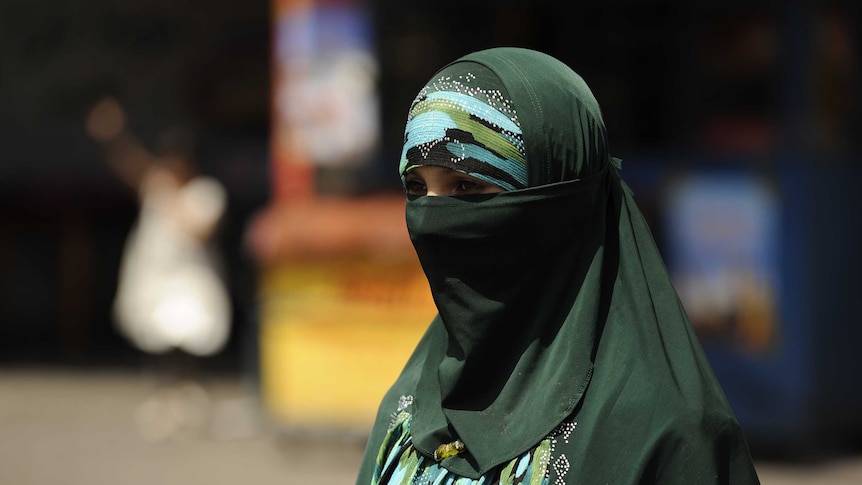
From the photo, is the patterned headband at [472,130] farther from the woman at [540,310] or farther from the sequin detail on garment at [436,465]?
the sequin detail on garment at [436,465]

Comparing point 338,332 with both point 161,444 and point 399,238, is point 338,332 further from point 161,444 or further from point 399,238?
point 161,444

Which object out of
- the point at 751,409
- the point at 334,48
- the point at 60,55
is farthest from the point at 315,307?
the point at 60,55

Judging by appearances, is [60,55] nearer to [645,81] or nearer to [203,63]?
[203,63]

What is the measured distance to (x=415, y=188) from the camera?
212 cm

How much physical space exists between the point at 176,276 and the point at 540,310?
5.73 metres

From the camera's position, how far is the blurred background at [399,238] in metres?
5.95

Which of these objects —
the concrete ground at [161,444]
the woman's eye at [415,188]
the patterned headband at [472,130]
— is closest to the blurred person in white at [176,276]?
the concrete ground at [161,444]

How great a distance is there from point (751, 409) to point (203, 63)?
5402mm

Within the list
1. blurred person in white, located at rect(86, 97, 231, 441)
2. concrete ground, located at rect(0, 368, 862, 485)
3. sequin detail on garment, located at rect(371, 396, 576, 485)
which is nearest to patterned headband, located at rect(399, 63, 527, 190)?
sequin detail on garment, located at rect(371, 396, 576, 485)

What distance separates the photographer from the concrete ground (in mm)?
6266

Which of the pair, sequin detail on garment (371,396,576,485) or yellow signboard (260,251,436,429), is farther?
yellow signboard (260,251,436,429)

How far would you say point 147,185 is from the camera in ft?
25.0

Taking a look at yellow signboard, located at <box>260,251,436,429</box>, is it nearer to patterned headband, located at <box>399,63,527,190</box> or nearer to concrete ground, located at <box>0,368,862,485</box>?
concrete ground, located at <box>0,368,862,485</box>

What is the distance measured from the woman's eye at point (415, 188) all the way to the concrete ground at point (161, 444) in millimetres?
4144
